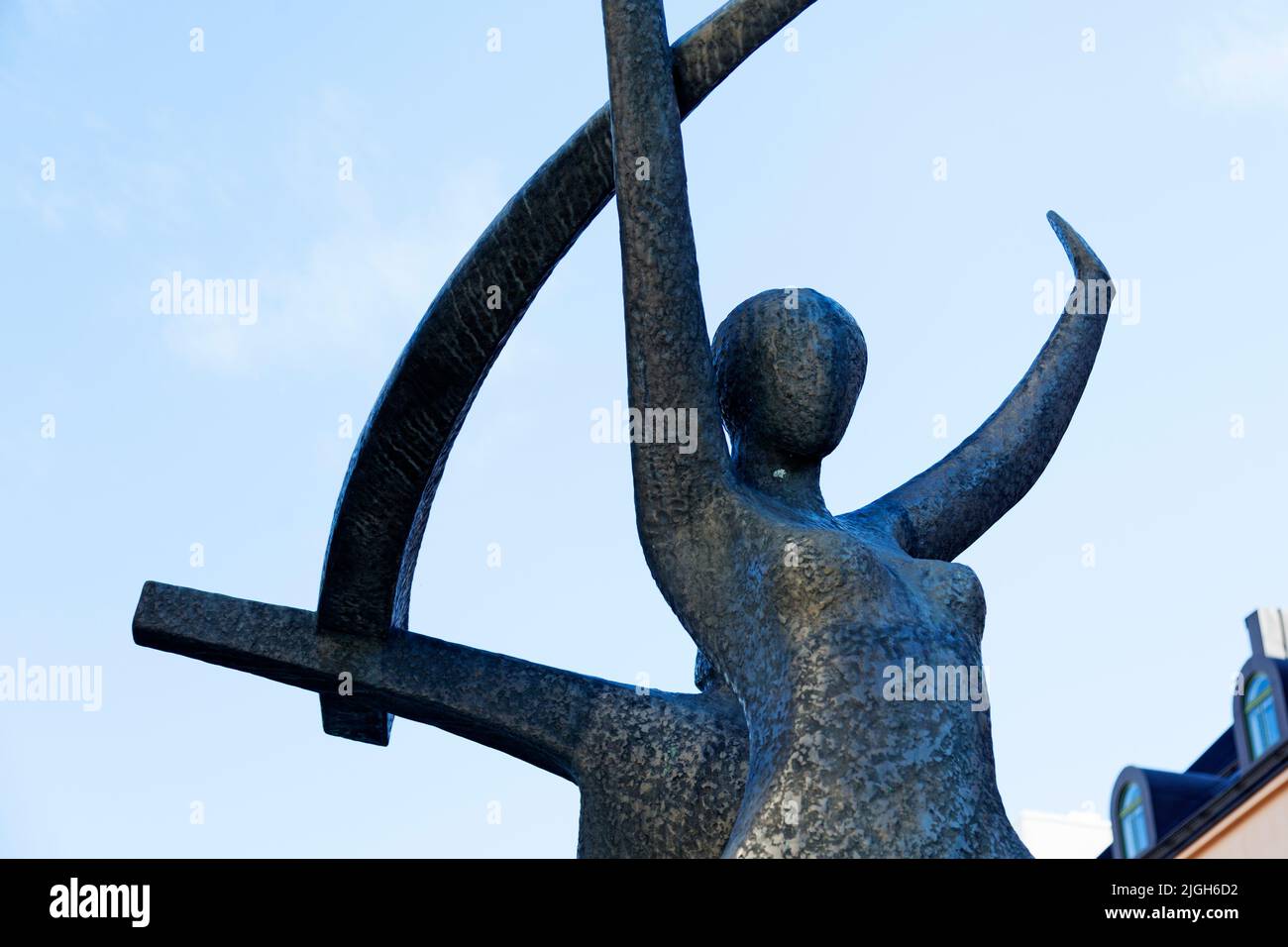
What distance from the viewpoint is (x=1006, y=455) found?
5680 millimetres

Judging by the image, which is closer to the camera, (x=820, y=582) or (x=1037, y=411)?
(x=820, y=582)

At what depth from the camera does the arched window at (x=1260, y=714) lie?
21125 millimetres

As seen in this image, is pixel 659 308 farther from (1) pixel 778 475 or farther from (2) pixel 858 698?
(2) pixel 858 698

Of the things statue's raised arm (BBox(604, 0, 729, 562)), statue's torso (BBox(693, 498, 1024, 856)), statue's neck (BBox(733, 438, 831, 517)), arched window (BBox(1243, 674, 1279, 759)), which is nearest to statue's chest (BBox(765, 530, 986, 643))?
statue's torso (BBox(693, 498, 1024, 856))

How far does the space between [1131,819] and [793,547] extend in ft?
68.9

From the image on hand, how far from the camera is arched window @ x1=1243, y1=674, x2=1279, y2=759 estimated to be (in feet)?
69.3

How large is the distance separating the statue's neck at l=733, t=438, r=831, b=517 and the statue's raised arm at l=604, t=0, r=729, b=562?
1.35 feet

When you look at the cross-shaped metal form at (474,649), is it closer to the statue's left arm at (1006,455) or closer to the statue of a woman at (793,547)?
the statue of a woman at (793,547)

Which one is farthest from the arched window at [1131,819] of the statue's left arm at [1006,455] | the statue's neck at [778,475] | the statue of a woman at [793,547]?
the statue's neck at [778,475]
